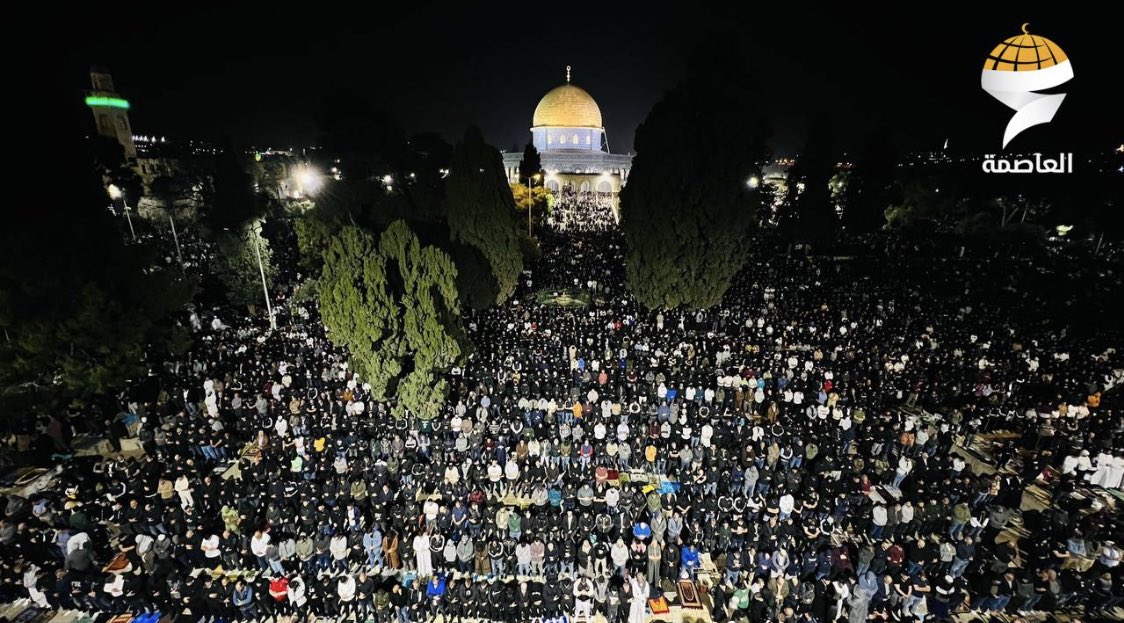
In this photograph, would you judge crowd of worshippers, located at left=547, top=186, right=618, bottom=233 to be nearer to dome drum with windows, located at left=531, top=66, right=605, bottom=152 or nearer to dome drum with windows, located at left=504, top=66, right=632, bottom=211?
dome drum with windows, located at left=504, top=66, right=632, bottom=211

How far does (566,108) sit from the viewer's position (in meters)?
70.8

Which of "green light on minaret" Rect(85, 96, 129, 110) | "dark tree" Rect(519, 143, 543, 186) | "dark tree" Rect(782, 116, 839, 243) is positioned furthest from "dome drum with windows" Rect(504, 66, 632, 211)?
"green light on minaret" Rect(85, 96, 129, 110)

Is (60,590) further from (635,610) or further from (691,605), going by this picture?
(691,605)

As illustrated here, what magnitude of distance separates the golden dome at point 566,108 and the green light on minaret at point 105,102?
4873 cm

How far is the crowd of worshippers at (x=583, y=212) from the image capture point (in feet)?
139

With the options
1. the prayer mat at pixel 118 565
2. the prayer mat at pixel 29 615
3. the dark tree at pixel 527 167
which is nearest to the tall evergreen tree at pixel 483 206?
the prayer mat at pixel 118 565

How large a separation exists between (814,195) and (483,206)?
24.7 meters

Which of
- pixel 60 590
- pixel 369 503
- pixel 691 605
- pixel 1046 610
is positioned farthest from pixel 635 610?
pixel 60 590

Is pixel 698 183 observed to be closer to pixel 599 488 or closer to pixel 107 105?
pixel 599 488

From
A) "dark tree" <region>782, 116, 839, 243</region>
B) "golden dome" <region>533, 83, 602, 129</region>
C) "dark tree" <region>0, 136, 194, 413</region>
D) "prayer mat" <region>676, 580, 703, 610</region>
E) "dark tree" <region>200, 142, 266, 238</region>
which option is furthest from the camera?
"golden dome" <region>533, 83, 602, 129</region>

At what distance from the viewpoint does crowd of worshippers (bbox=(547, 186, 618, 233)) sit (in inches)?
1664

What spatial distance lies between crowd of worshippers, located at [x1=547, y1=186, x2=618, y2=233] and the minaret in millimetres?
45014

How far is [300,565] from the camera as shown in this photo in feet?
30.3

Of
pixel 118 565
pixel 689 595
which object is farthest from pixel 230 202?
pixel 689 595
